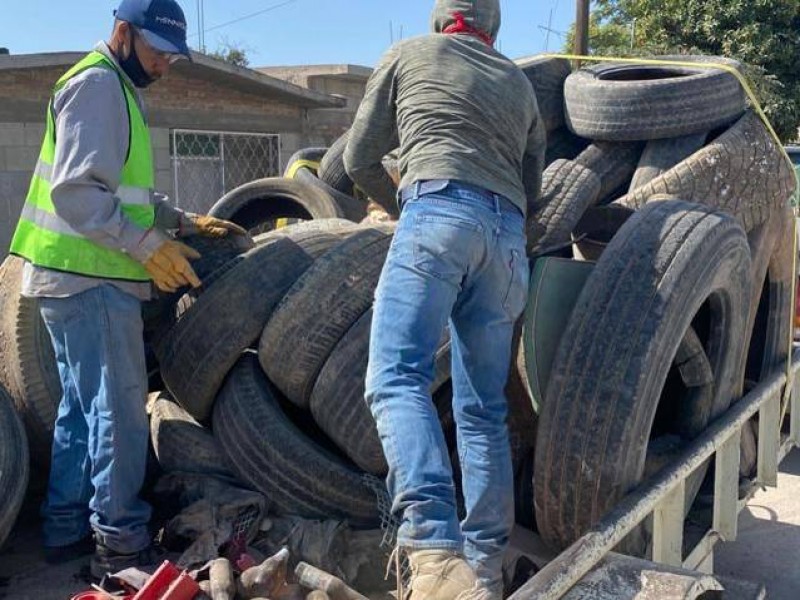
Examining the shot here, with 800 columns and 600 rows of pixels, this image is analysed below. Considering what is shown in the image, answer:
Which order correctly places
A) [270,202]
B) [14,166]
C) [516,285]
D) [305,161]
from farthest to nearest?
[14,166] < [305,161] < [270,202] < [516,285]

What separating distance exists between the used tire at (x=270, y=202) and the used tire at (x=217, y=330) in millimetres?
2733

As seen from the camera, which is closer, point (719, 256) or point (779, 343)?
point (719, 256)

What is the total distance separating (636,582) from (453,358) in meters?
0.79

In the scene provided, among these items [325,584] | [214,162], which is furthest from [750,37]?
[325,584]

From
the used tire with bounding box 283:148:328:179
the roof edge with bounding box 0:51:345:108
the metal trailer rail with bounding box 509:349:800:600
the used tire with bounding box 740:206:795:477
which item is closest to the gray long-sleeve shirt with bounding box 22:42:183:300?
the metal trailer rail with bounding box 509:349:800:600

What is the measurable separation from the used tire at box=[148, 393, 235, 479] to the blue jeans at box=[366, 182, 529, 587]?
3.59 ft

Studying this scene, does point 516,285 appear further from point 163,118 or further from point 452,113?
point 163,118

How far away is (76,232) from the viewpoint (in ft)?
9.78

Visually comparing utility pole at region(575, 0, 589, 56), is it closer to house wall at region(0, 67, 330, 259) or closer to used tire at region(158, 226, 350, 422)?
house wall at region(0, 67, 330, 259)

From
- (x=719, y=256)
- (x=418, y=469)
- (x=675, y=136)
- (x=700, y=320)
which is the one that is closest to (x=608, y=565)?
(x=418, y=469)

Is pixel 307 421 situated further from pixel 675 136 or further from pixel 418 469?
pixel 675 136

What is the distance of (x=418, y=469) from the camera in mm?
2168

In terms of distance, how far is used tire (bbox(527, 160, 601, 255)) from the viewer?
138 inches

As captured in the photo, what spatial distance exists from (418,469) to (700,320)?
170 centimetres
